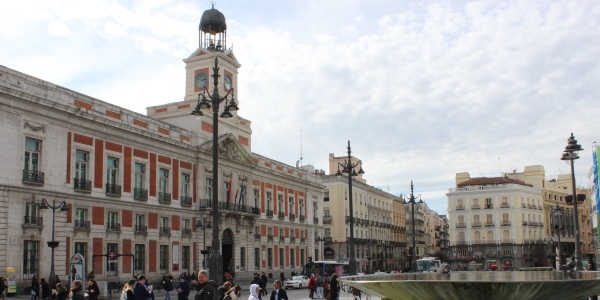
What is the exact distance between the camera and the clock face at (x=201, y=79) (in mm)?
47188

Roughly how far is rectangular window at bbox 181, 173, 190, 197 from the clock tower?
3199 mm

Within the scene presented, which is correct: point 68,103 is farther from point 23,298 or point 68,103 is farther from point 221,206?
point 221,206

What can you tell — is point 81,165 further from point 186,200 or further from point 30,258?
point 186,200

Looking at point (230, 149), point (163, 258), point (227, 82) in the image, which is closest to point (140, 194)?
point (163, 258)

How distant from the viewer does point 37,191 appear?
29.9 meters

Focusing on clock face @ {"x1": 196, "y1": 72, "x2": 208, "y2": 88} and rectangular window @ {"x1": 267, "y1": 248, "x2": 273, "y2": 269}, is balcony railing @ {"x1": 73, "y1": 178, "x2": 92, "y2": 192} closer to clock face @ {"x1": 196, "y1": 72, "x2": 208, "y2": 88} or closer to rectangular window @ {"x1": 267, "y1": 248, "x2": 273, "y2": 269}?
clock face @ {"x1": 196, "y1": 72, "x2": 208, "y2": 88}

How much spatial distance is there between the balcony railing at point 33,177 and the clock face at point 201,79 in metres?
18.7

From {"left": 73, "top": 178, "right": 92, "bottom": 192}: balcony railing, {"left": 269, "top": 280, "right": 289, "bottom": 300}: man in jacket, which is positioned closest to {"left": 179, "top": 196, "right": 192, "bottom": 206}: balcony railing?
{"left": 73, "top": 178, "right": 92, "bottom": 192}: balcony railing

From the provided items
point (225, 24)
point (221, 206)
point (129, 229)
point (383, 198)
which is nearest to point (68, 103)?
point (129, 229)

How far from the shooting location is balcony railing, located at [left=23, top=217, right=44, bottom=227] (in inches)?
1154

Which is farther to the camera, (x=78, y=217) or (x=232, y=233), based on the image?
(x=232, y=233)

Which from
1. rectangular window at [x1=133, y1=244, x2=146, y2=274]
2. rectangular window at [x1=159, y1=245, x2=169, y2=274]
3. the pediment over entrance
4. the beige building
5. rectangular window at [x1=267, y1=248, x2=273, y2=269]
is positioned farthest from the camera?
the beige building

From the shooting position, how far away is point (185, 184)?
4231 centimetres

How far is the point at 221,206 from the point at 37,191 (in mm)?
16579
